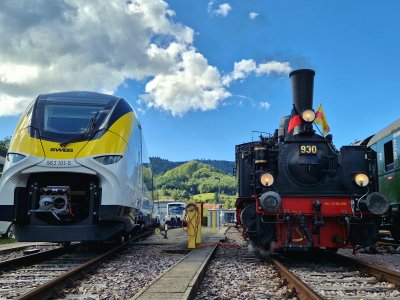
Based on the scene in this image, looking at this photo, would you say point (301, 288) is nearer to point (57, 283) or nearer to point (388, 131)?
point (57, 283)

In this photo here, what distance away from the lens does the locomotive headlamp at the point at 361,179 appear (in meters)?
8.93

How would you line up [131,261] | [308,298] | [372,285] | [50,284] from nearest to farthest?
[308,298]
[50,284]
[372,285]
[131,261]

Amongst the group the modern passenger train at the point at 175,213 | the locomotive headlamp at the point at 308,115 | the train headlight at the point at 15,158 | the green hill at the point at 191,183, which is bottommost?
the modern passenger train at the point at 175,213

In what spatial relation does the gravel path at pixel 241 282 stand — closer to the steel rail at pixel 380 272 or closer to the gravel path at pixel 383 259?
the steel rail at pixel 380 272

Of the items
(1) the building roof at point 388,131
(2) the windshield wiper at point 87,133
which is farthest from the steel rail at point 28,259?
(1) the building roof at point 388,131

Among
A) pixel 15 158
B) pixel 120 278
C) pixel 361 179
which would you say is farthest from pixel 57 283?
pixel 361 179

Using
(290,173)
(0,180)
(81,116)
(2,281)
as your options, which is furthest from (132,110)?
(2,281)

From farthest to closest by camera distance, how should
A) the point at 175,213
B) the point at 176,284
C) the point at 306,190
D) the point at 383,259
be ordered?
1. the point at 175,213
2. the point at 383,259
3. the point at 306,190
4. the point at 176,284

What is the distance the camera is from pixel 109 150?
879 cm

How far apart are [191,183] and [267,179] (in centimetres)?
15441

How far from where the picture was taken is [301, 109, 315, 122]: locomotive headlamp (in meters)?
9.30

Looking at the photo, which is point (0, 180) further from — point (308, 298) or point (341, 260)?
point (341, 260)

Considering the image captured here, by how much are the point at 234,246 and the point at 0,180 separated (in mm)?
7825

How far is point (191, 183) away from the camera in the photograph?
163 metres
